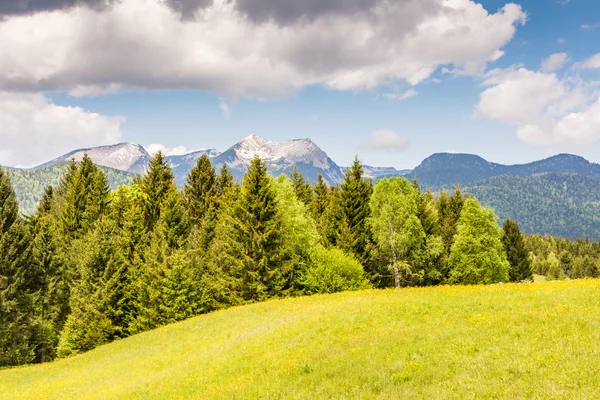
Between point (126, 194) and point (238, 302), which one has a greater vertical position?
point (126, 194)

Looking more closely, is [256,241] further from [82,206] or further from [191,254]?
[82,206]

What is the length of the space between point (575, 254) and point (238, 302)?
20645 cm

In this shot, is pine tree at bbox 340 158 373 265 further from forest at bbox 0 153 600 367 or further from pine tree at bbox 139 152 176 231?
pine tree at bbox 139 152 176 231

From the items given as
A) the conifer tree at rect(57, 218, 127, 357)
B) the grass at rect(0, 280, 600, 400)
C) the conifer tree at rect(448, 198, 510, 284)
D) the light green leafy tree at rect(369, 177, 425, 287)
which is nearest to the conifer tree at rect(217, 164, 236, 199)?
the conifer tree at rect(57, 218, 127, 357)

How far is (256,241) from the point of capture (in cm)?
4447

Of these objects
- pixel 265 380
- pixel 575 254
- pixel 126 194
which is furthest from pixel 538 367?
pixel 575 254

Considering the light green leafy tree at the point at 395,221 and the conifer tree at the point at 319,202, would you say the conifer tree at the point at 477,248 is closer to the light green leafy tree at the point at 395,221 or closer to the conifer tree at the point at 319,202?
the light green leafy tree at the point at 395,221

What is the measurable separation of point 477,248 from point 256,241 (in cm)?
3292

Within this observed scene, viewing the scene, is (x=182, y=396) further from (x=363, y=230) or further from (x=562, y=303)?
(x=363, y=230)

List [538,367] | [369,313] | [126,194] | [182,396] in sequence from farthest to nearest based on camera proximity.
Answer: [126,194] → [369,313] → [182,396] → [538,367]

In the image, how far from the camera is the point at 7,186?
46.2 m

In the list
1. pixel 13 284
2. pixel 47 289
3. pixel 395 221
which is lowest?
pixel 47 289

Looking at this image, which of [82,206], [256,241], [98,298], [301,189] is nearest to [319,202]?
[301,189]

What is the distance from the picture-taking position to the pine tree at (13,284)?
141 ft
